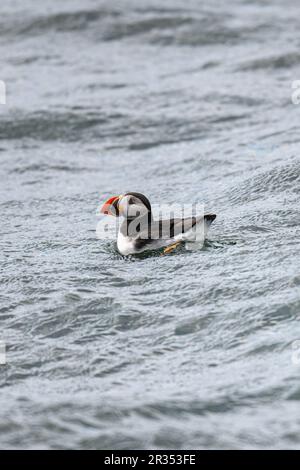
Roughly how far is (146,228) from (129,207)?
1.06 feet

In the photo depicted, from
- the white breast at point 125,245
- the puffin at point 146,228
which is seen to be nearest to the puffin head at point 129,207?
the puffin at point 146,228

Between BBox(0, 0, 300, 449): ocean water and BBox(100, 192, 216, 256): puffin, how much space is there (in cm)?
13

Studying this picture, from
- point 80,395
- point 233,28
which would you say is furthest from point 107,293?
point 233,28

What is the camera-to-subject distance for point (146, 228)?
25.9 ft

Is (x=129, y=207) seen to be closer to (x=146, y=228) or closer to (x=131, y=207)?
(x=131, y=207)

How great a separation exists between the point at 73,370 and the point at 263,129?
23.4 feet

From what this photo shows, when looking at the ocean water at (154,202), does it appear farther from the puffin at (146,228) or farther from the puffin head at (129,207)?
the puffin head at (129,207)

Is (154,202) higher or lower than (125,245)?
higher

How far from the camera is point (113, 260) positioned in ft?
25.6

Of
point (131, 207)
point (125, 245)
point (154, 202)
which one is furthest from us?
point (154, 202)

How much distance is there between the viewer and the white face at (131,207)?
8.05 meters

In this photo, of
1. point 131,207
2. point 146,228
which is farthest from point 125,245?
point 131,207
